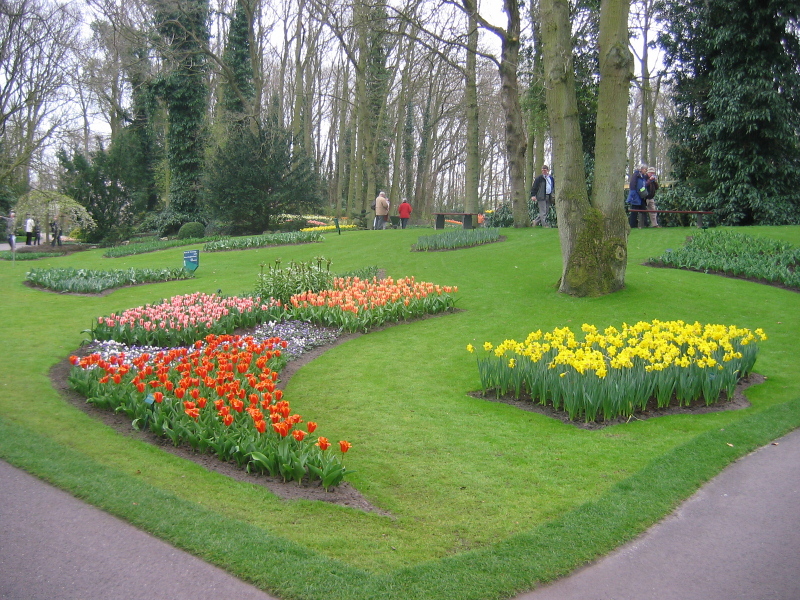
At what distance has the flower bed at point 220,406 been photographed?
492 cm

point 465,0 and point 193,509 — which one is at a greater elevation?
point 465,0

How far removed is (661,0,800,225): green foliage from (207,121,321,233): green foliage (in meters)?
15.8

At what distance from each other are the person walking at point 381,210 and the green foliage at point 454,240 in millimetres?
7065

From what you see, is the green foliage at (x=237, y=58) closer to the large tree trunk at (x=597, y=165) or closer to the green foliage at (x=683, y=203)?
the green foliage at (x=683, y=203)

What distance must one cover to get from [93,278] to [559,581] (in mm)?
13229

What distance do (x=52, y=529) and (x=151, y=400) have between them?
1.94 meters

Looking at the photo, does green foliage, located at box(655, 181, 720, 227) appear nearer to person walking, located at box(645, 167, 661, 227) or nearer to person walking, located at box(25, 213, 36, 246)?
person walking, located at box(645, 167, 661, 227)

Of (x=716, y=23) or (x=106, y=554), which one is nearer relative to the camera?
(x=106, y=554)

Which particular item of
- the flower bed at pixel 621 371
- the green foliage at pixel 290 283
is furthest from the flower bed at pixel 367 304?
the flower bed at pixel 621 371

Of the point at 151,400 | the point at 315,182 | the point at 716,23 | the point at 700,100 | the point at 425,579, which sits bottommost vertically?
the point at 425,579

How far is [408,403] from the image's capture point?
6906 mm

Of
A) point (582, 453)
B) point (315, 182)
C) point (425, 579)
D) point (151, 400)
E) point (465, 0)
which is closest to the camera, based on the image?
point (425, 579)

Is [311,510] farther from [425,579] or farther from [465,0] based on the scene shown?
[465,0]

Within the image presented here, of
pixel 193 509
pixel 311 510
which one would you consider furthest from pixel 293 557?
pixel 193 509
